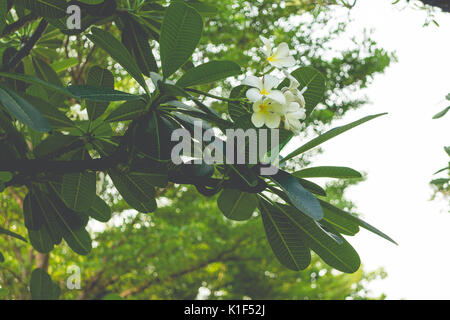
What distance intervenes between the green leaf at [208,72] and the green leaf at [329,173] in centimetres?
17

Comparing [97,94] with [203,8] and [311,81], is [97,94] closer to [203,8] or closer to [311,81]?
[311,81]

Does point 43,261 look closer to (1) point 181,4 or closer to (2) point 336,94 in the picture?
(2) point 336,94

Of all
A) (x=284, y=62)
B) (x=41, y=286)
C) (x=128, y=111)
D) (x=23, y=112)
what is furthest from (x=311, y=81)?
(x=41, y=286)

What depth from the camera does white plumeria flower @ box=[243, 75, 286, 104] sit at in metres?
0.54

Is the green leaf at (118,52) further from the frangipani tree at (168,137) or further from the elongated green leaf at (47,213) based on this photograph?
the elongated green leaf at (47,213)

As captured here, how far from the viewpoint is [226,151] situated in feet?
1.72

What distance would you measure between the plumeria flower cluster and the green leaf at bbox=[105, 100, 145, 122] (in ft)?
0.47

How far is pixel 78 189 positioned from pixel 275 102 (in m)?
0.35

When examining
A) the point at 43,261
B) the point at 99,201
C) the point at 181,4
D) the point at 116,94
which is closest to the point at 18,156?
the point at 99,201

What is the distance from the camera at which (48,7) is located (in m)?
0.66

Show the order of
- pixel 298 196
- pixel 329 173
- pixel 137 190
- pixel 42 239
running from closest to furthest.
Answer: pixel 298 196, pixel 329 173, pixel 137 190, pixel 42 239

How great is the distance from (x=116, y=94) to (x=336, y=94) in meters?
3.83

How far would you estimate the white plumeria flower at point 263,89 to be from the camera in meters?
0.54

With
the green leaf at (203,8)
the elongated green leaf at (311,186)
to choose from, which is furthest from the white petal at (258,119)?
the green leaf at (203,8)
